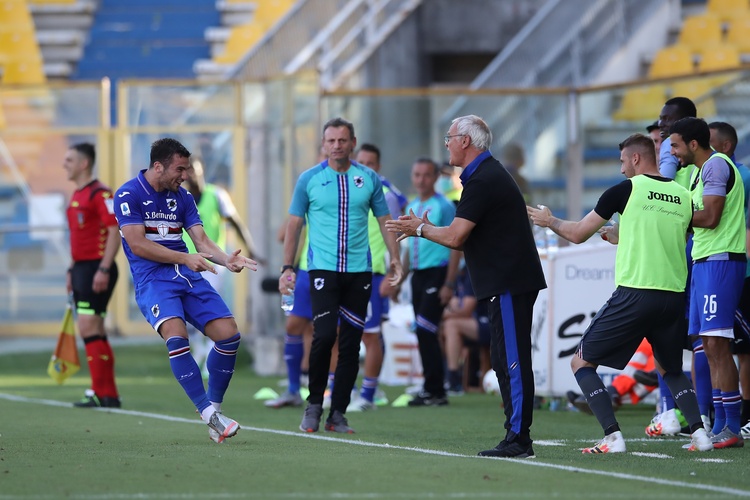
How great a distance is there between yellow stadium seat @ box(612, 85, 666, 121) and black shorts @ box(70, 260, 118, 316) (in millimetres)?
6497

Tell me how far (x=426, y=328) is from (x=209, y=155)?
6.19 meters

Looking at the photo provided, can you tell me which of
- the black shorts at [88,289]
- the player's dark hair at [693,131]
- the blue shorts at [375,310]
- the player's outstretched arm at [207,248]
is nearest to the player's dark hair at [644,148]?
the player's dark hair at [693,131]

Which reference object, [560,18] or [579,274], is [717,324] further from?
[560,18]

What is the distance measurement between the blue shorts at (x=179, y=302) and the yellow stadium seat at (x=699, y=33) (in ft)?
46.1

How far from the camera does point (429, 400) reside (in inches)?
486

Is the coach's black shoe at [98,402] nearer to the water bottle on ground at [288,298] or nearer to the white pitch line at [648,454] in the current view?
the water bottle on ground at [288,298]

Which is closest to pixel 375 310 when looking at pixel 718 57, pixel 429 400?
pixel 429 400

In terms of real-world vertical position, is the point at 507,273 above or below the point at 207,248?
below

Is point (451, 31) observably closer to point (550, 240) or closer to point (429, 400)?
point (550, 240)

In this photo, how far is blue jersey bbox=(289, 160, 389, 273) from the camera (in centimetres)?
959

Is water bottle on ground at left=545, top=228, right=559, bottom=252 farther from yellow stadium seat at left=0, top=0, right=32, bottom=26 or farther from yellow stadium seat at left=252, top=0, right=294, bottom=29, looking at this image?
yellow stadium seat at left=0, top=0, right=32, bottom=26

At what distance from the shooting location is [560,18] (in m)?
20.3

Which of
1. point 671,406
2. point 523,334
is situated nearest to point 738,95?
point 671,406

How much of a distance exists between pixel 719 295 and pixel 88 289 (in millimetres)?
5707
